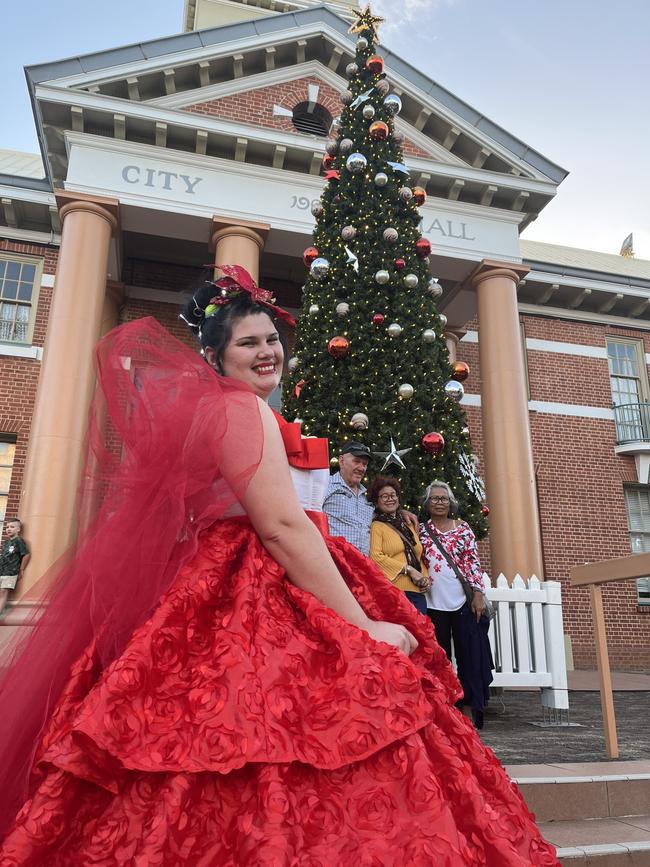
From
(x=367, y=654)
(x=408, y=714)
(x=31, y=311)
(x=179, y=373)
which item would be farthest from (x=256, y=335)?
(x=31, y=311)

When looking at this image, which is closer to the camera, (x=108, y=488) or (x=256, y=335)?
(x=108, y=488)

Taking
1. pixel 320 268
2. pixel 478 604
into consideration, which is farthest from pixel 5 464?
pixel 478 604

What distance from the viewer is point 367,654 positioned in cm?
133

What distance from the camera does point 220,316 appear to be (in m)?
1.85

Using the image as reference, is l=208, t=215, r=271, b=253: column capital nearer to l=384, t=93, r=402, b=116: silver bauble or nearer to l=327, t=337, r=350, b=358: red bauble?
l=384, t=93, r=402, b=116: silver bauble

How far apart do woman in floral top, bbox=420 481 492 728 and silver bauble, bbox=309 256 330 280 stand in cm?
266

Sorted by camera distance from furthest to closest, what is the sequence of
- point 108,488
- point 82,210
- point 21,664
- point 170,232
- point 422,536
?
point 170,232 → point 82,210 → point 422,536 → point 108,488 → point 21,664

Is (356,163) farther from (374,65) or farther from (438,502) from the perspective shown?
(438,502)

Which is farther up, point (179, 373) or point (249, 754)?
point (179, 373)

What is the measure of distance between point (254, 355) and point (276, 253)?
10412 mm

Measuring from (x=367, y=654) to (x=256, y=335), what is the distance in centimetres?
93

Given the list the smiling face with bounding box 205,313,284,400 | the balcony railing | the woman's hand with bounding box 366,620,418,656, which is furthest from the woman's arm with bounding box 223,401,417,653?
the balcony railing

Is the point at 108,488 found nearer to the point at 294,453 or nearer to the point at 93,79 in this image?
the point at 294,453

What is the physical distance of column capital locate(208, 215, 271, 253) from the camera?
1030 centimetres
